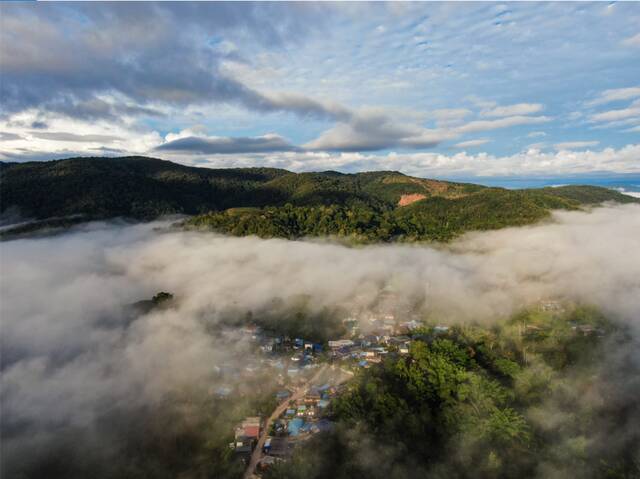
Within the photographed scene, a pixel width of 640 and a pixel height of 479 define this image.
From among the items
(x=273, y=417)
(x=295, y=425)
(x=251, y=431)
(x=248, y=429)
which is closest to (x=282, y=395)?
(x=273, y=417)

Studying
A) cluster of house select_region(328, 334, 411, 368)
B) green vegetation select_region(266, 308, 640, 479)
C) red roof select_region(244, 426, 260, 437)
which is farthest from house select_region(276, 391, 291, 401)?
cluster of house select_region(328, 334, 411, 368)

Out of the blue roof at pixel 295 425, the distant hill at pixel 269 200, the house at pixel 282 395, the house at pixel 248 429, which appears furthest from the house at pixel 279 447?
the distant hill at pixel 269 200

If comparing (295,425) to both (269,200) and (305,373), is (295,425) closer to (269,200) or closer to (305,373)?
(305,373)

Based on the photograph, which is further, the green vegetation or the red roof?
the red roof

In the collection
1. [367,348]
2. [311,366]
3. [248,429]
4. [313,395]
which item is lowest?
[311,366]

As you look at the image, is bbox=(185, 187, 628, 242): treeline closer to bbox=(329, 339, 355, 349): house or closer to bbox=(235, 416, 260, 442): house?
bbox=(329, 339, 355, 349): house

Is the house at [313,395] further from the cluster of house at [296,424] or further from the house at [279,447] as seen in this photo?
the house at [279,447]

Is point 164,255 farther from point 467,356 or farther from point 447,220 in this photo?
point 447,220
